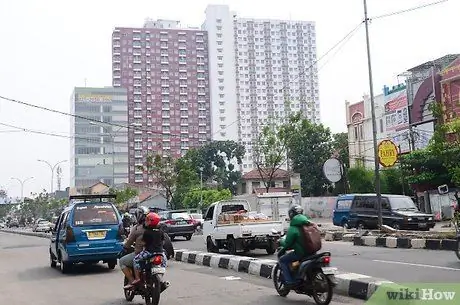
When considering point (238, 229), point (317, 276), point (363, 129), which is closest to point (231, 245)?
point (238, 229)

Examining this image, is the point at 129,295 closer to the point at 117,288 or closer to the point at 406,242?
the point at 117,288

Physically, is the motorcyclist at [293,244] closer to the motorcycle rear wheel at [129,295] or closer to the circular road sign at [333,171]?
the motorcycle rear wheel at [129,295]

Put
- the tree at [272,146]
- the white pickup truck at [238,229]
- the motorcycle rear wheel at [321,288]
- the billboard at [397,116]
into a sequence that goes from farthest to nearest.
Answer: the billboard at [397,116], the tree at [272,146], the white pickup truck at [238,229], the motorcycle rear wheel at [321,288]

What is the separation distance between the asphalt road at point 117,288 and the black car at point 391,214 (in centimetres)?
1247

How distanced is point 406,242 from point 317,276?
1100cm

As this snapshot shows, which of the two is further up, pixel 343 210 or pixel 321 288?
pixel 343 210

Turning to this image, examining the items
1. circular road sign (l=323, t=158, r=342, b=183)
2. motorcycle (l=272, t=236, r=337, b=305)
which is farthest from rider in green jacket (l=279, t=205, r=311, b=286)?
circular road sign (l=323, t=158, r=342, b=183)

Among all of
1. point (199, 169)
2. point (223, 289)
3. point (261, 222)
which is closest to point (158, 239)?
point (223, 289)

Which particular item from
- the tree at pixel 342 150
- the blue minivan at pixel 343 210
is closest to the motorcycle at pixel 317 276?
the blue minivan at pixel 343 210

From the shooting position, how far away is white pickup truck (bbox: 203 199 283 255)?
1611cm

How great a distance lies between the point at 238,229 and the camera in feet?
53.1

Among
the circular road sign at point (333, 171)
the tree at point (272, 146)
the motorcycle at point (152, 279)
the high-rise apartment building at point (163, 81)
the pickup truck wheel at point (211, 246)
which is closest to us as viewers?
the motorcycle at point (152, 279)

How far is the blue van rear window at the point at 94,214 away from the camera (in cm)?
1348

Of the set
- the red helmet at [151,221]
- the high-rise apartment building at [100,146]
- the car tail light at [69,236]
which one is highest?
the high-rise apartment building at [100,146]
